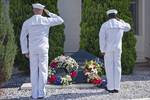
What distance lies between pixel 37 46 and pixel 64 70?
1.98 m

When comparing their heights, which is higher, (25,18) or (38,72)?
(25,18)

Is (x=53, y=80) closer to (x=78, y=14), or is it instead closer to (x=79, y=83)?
(x=79, y=83)

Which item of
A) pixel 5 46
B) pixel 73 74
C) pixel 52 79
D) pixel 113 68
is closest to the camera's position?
pixel 5 46

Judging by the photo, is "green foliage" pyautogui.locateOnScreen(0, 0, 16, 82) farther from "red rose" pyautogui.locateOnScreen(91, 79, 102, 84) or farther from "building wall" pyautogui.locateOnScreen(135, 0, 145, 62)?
"building wall" pyautogui.locateOnScreen(135, 0, 145, 62)

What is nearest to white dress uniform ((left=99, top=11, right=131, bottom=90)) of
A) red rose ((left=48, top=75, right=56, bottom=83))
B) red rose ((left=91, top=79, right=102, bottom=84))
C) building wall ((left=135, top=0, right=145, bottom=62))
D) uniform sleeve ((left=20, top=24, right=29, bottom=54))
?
red rose ((left=91, top=79, right=102, bottom=84))

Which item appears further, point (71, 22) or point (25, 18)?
point (71, 22)

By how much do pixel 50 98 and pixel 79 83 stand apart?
60.7 inches

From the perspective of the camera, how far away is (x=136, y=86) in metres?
11.8

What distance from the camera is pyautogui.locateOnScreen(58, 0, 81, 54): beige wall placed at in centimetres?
1512

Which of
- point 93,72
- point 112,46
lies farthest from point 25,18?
point 112,46

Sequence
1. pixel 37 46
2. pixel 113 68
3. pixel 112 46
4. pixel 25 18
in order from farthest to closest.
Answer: pixel 25 18
pixel 113 68
pixel 112 46
pixel 37 46

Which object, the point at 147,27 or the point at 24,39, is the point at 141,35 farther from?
the point at 24,39

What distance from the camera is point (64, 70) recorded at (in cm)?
1196

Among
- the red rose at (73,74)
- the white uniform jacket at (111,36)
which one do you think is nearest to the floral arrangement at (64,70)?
the red rose at (73,74)
